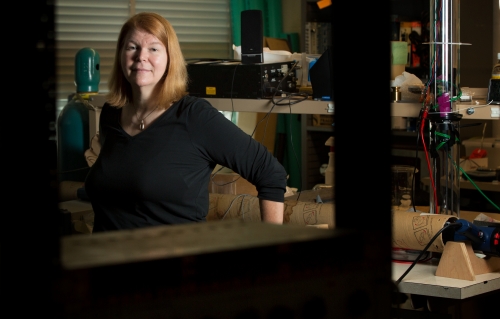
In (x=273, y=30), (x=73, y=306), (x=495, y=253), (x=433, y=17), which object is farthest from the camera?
(x=273, y=30)

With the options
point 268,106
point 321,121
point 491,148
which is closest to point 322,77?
point 268,106

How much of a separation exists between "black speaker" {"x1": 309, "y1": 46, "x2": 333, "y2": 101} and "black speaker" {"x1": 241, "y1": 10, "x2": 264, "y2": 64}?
278 millimetres

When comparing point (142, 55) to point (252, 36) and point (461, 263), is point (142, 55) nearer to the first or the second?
point (252, 36)

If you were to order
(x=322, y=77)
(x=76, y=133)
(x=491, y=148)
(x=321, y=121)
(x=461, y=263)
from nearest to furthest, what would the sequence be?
(x=461, y=263)
(x=322, y=77)
(x=76, y=133)
(x=491, y=148)
(x=321, y=121)

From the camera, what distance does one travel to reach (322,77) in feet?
7.86

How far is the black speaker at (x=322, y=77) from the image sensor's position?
7.82ft

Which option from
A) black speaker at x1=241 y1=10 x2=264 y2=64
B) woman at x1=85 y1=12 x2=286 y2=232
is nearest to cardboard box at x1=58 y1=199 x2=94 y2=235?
woman at x1=85 y1=12 x2=286 y2=232

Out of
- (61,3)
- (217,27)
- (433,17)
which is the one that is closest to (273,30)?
(217,27)

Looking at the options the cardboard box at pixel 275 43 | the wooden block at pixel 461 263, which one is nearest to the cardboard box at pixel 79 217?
the wooden block at pixel 461 263

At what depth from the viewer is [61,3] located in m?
4.11

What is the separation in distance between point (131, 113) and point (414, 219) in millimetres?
774

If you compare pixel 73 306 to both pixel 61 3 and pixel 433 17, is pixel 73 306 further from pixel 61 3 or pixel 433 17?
pixel 61 3

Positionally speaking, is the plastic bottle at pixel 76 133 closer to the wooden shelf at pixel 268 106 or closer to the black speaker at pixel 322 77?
the wooden shelf at pixel 268 106

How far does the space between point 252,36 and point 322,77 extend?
35 centimetres
